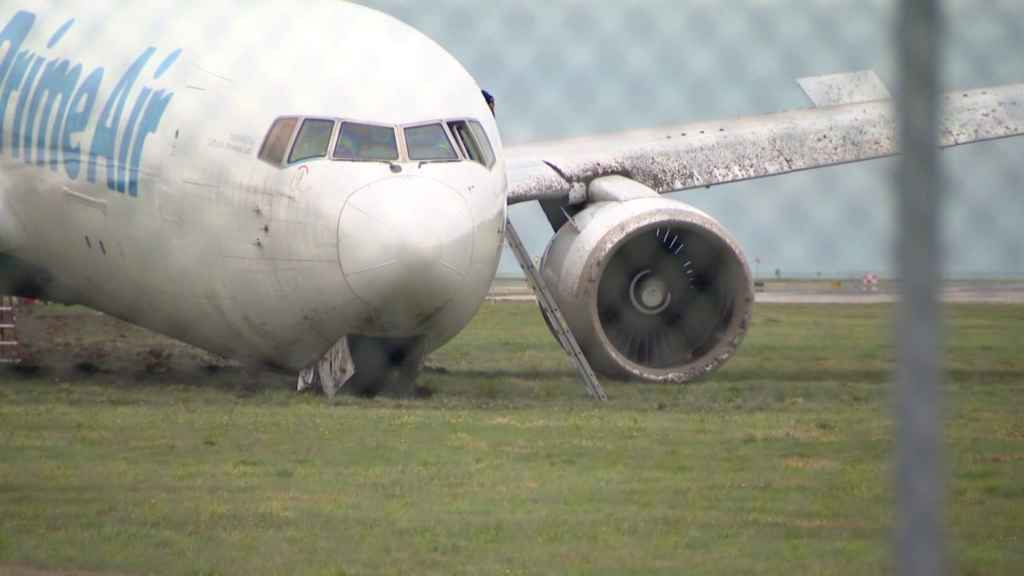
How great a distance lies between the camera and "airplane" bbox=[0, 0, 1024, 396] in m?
11.8

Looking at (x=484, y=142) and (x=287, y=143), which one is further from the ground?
(x=484, y=142)

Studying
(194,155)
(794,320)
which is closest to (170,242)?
(194,155)

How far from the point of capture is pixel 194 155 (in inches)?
485

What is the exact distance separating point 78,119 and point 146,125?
4.29 ft

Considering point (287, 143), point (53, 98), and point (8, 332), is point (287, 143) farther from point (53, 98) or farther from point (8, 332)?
point (8, 332)

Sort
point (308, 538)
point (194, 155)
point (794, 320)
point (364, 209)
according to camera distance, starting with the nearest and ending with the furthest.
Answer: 1. point (308, 538)
2. point (364, 209)
3. point (194, 155)
4. point (794, 320)

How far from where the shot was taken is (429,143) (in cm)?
1218

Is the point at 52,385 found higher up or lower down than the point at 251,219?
lower down

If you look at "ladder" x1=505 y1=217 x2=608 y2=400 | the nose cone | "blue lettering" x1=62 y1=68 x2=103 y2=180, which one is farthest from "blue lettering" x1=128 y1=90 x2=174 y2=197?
"ladder" x1=505 y1=217 x2=608 y2=400

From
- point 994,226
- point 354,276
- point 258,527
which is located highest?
point 994,226

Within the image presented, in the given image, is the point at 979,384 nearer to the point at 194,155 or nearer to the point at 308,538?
the point at 194,155

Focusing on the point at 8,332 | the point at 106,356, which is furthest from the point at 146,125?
the point at 8,332

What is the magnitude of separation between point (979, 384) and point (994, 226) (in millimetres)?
11257

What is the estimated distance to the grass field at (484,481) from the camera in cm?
699
